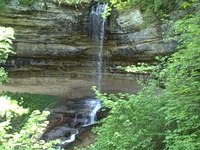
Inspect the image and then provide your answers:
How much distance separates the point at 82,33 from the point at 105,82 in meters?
2.87

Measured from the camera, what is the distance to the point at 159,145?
5297 millimetres

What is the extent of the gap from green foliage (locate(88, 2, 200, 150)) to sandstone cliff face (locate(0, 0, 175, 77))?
8431 mm

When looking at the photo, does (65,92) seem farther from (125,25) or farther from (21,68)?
(125,25)

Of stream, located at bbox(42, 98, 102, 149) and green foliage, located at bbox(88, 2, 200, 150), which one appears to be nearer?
green foliage, located at bbox(88, 2, 200, 150)

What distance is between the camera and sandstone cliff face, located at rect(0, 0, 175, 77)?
14.6 metres

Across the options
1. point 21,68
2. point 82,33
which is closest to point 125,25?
point 82,33

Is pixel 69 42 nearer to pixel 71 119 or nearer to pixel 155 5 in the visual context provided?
pixel 71 119

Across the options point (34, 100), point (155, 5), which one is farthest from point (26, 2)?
point (155, 5)

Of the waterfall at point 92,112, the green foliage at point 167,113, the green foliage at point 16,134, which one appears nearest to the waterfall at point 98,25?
the waterfall at point 92,112

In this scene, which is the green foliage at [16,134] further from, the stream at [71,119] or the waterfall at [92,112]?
the waterfall at [92,112]

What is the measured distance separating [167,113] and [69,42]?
12.1m

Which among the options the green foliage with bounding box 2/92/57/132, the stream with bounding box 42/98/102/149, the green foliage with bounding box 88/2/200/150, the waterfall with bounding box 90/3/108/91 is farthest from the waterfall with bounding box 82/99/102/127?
the green foliage with bounding box 88/2/200/150

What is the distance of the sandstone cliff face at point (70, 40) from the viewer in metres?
14.6

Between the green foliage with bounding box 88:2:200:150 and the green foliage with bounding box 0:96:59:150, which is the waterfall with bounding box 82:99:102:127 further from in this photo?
the green foliage with bounding box 0:96:59:150
